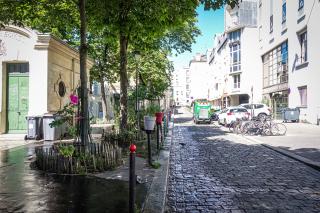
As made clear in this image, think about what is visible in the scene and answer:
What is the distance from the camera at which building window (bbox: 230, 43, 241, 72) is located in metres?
54.2

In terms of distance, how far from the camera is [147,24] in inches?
475

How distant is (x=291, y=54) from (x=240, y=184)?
27.8 m

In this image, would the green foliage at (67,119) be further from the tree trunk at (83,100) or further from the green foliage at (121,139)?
the green foliage at (121,139)

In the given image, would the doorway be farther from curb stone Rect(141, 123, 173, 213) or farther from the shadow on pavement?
the shadow on pavement

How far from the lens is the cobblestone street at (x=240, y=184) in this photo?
18.4 ft

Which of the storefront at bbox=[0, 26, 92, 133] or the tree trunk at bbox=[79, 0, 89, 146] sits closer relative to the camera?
the tree trunk at bbox=[79, 0, 89, 146]

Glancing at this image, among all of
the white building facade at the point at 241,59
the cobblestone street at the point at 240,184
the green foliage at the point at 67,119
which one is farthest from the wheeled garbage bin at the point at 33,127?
the white building facade at the point at 241,59

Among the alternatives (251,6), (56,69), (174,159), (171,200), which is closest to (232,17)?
(251,6)

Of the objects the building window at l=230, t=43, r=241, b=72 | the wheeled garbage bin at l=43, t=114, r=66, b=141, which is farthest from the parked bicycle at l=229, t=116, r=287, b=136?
the building window at l=230, t=43, r=241, b=72

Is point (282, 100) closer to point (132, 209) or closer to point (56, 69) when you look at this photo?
point (56, 69)

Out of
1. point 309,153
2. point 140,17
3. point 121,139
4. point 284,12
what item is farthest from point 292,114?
point 121,139

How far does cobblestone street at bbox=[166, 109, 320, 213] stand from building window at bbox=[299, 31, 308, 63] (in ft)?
67.3

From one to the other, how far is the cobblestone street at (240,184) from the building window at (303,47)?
20.5m

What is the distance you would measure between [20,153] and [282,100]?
29891mm
